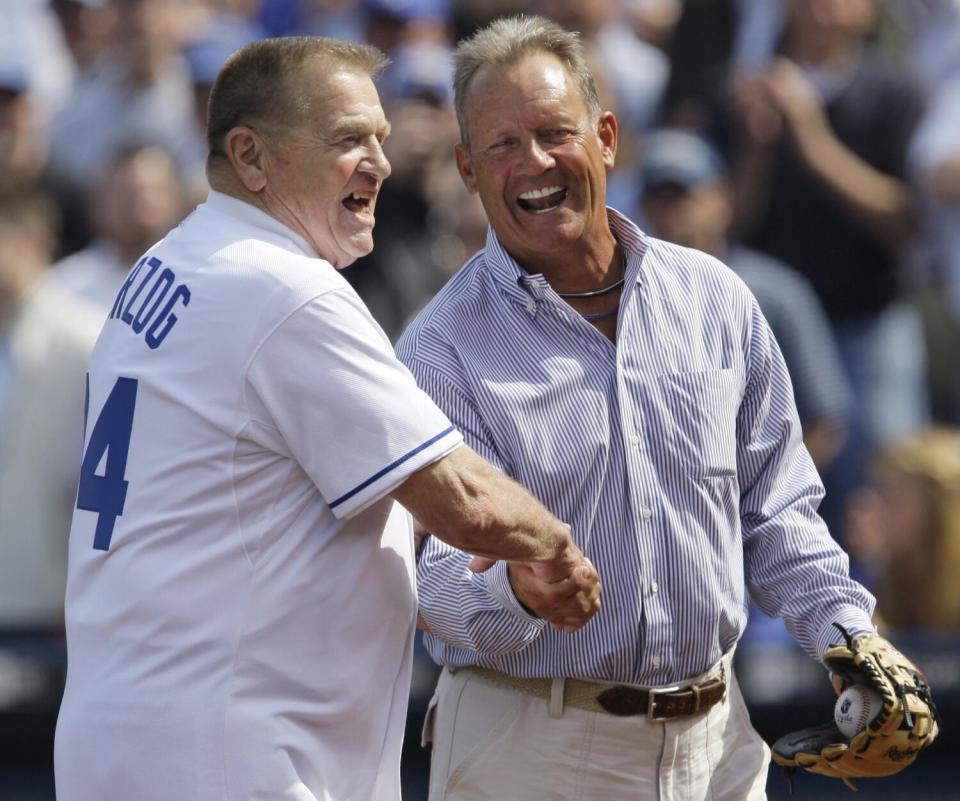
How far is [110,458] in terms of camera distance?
2.80m

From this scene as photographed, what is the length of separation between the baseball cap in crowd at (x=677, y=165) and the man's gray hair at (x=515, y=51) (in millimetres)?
2860

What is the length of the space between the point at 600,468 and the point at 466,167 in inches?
28.9

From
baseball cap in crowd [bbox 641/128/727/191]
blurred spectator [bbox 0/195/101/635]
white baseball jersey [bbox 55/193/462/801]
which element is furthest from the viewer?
blurred spectator [bbox 0/195/101/635]

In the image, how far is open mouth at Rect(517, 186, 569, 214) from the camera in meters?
3.32

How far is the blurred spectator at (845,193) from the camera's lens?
21.5 ft

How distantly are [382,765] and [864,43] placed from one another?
16.4 feet

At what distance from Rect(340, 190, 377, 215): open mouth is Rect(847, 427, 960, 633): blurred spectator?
11.2ft

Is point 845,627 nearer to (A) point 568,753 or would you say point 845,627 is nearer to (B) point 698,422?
(B) point 698,422

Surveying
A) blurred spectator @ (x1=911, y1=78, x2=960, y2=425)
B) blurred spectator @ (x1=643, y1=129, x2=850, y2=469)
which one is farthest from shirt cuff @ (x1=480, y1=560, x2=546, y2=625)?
blurred spectator @ (x1=911, y1=78, x2=960, y2=425)

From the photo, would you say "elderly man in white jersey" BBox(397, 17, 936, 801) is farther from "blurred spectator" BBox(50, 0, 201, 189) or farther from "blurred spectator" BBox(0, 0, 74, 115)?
"blurred spectator" BBox(0, 0, 74, 115)

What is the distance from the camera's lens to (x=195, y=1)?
8047mm

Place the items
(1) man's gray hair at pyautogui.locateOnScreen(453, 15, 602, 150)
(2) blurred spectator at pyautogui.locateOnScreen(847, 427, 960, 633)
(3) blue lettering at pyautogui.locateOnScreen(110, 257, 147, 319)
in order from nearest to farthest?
(3) blue lettering at pyautogui.locateOnScreen(110, 257, 147, 319), (1) man's gray hair at pyautogui.locateOnScreen(453, 15, 602, 150), (2) blurred spectator at pyautogui.locateOnScreen(847, 427, 960, 633)

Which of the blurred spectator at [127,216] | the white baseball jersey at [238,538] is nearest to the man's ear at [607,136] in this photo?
the white baseball jersey at [238,538]

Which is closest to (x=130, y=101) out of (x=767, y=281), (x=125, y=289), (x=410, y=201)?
(x=410, y=201)
